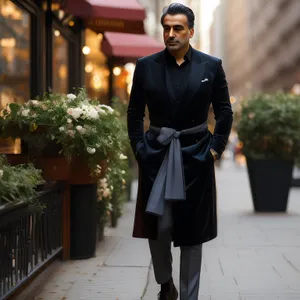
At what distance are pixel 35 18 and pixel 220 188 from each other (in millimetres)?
12070

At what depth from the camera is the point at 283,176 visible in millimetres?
11758

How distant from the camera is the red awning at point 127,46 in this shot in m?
12.6

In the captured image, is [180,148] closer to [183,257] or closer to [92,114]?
[183,257]

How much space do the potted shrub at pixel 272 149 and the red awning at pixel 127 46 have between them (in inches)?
89.7

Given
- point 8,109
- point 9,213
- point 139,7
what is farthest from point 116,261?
point 139,7

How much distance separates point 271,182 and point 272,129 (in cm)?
90

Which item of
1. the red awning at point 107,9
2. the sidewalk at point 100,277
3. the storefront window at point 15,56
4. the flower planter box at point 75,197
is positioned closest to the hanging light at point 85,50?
the red awning at point 107,9

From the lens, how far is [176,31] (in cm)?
458

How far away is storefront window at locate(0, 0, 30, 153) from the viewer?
831cm

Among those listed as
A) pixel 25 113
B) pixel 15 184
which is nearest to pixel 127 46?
pixel 25 113

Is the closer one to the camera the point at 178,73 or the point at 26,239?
the point at 178,73

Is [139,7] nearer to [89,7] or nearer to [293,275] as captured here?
[89,7]

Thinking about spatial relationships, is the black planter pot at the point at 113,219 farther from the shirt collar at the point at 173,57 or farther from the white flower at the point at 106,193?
the shirt collar at the point at 173,57

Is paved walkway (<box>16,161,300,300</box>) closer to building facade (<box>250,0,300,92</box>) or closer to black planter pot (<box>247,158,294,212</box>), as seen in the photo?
black planter pot (<box>247,158,294,212</box>)
